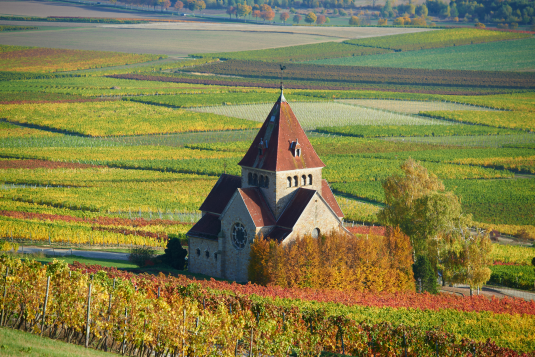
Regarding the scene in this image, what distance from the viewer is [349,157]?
126m

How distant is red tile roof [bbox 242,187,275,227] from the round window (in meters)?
1.89

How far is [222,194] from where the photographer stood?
2692 inches

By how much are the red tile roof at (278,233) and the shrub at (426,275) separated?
11778mm

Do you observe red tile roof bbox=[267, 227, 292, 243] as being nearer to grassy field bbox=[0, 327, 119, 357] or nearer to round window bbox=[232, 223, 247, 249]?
round window bbox=[232, 223, 247, 249]

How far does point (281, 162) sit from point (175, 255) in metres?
13.8

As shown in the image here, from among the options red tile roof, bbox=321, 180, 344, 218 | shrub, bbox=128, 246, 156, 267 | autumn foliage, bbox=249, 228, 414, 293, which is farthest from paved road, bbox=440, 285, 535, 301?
shrub, bbox=128, 246, 156, 267

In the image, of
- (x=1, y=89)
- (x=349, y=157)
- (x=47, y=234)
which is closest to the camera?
(x=47, y=234)

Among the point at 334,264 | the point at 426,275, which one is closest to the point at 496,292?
the point at 426,275

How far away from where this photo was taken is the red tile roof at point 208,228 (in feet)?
216

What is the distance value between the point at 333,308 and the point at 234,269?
16.0 m

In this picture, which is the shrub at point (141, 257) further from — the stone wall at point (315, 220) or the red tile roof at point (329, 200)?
the red tile roof at point (329, 200)

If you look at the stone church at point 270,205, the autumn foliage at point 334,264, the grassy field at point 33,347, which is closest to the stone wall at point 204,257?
the stone church at point 270,205

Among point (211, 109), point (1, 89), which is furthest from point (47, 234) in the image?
point (1, 89)

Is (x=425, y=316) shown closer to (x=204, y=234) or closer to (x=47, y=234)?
(x=204, y=234)
